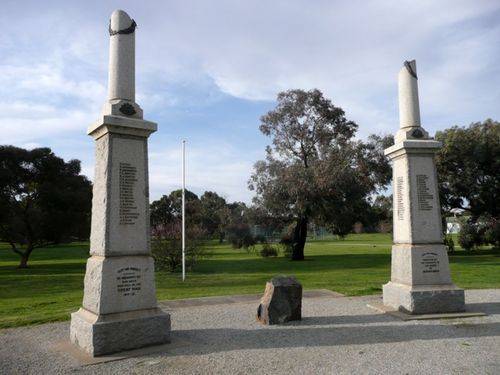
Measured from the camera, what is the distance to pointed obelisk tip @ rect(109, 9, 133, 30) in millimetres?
6789

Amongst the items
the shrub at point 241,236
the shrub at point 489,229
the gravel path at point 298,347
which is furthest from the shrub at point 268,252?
the gravel path at point 298,347

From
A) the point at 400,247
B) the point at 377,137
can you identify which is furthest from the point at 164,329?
→ the point at 377,137

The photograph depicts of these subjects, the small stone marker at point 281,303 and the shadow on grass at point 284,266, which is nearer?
the small stone marker at point 281,303

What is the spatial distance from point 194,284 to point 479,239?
994 inches

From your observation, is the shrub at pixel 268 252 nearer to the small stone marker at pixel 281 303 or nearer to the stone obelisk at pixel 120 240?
the small stone marker at pixel 281 303

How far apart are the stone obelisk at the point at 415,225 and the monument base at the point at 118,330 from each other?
4.50 metres

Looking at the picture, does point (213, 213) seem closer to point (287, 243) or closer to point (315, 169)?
point (287, 243)

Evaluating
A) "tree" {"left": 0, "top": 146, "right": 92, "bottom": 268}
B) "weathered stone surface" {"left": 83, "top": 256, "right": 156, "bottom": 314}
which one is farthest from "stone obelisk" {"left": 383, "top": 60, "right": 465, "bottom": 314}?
"tree" {"left": 0, "top": 146, "right": 92, "bottom": 268}

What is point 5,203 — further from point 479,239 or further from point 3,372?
point 479,239

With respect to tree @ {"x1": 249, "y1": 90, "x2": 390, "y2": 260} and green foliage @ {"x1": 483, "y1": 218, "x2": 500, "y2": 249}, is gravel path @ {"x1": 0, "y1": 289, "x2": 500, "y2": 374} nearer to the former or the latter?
tree @ {"x1": 249, "y1": 90, "x2": 390, "y2": 260}

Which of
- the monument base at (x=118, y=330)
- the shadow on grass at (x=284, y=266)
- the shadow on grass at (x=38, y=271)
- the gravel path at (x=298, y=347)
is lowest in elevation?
the shadow on grass at (x=284, y=266)

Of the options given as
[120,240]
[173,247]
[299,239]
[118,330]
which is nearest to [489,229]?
[299,239]

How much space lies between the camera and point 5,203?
72.7 ft

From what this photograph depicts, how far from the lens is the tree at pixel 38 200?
23.0m
